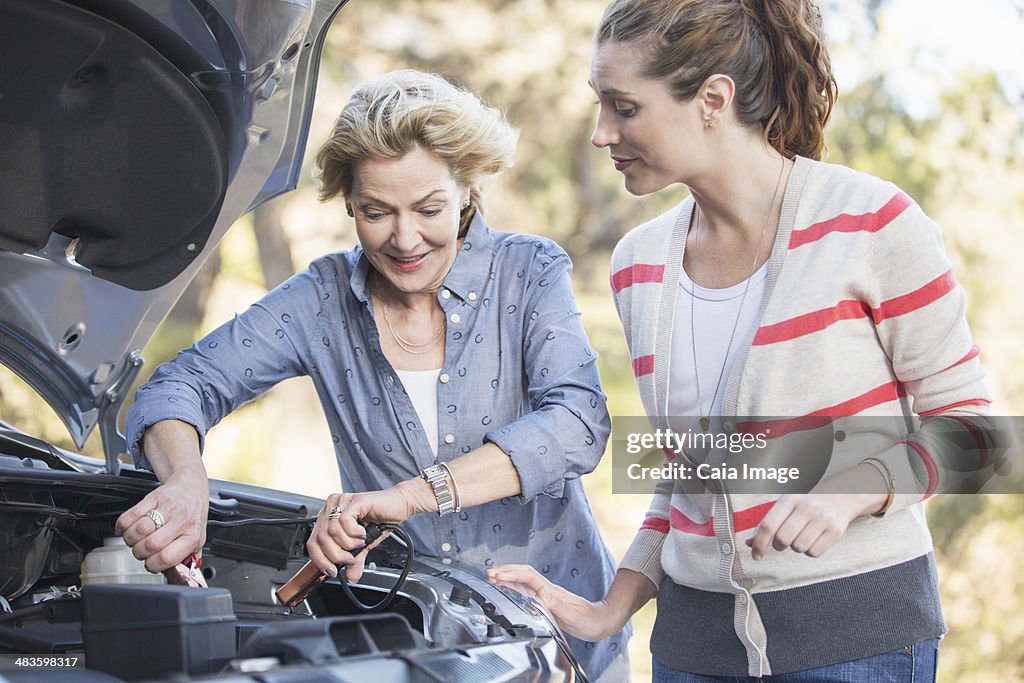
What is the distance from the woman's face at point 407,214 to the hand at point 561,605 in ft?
1.87

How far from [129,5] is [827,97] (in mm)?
1074

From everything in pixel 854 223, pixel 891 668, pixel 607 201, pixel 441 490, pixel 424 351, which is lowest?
pixel 891 668

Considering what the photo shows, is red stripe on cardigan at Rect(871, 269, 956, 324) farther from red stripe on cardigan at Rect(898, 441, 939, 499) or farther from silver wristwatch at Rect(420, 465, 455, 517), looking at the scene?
silver wristwatch at Rect(420, 465, 455, 517)

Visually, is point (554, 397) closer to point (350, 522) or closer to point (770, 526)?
point (350, 522)

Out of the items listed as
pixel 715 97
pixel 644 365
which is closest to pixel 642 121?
pixel 715 97

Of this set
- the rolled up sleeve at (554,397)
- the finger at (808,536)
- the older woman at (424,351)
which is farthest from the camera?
the older woman at (424,351)

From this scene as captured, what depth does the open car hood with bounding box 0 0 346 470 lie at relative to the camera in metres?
1.78

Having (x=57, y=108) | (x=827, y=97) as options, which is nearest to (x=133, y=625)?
(x=57, y=108)

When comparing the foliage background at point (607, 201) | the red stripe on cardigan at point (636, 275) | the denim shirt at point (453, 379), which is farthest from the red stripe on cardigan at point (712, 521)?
the foliage background at point (607, 201)

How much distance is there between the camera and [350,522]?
1781mm

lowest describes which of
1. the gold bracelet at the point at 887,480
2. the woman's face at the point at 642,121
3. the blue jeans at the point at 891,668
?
the blue jeans at the point at 891,668

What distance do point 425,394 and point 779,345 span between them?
77 centimetres

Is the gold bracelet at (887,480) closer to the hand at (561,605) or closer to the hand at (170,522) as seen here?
the hand at (561,605)

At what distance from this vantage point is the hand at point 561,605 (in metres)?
1.93
